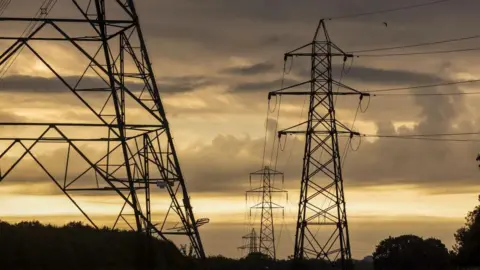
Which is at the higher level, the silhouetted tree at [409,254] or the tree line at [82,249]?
the silhouetted tree at [409,254]

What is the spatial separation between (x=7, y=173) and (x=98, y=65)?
25.0ft

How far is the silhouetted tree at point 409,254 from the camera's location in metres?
169

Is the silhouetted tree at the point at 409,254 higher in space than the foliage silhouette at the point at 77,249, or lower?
higher

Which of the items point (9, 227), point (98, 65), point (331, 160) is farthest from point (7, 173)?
point (331, 160)

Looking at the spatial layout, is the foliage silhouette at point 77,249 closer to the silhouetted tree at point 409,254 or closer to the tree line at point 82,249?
the tree line at point 82,249

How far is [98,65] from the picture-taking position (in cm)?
6131

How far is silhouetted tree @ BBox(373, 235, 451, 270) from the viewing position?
169m

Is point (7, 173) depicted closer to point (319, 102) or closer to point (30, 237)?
point (30, 237)

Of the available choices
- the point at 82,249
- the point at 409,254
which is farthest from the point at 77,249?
the point at 409,254

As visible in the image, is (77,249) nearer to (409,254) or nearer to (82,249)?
(82,249)

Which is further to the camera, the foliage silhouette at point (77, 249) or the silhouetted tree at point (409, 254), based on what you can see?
the silhouetted tree at point (409, 254)

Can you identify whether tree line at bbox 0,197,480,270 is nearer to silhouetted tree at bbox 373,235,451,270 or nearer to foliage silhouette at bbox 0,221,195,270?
foliage silhouette at bbox 0,221,195,270

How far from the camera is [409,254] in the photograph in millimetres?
174250

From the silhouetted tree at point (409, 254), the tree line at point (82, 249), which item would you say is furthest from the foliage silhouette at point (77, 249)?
the silhouetted tree at point (409, 254)
